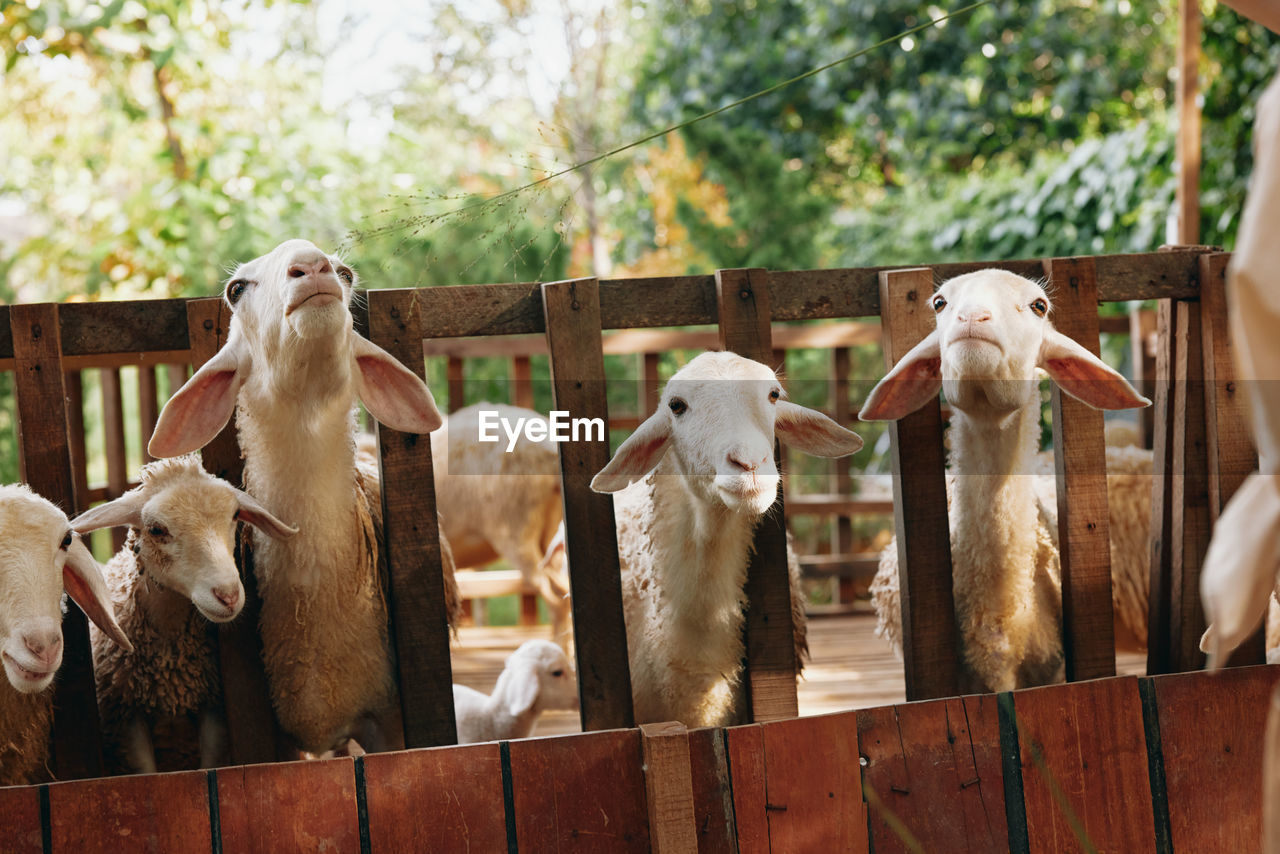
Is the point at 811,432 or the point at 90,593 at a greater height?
the point at 811,432

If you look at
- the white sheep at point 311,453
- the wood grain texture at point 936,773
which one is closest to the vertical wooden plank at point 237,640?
the white sheep at point 311,453

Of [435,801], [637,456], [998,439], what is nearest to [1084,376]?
[998,439]

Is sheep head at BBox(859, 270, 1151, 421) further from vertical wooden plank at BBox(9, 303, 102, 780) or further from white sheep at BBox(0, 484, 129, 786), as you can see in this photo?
vertical wooden plank at BBox(9, 303, 102, 780)

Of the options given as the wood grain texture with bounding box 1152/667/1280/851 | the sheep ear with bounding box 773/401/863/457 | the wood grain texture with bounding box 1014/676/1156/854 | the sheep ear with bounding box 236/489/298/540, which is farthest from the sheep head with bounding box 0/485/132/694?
the wood grain texture with bounding box 1152/667/1280/851

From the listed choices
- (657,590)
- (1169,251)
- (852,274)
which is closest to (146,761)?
(657,590)

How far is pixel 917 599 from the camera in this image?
9.20ft

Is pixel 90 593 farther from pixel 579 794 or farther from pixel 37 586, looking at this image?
pixel 579 794

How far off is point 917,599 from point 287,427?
1.74m

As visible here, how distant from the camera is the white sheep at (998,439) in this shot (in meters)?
2.56

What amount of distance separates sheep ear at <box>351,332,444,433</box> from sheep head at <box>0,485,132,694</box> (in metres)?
0.75

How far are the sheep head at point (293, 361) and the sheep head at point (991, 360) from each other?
120cm

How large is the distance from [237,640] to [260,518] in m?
0.36

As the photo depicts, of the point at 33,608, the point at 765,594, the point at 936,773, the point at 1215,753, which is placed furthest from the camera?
the point at 765,594

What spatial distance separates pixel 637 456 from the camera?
2.52 meters
